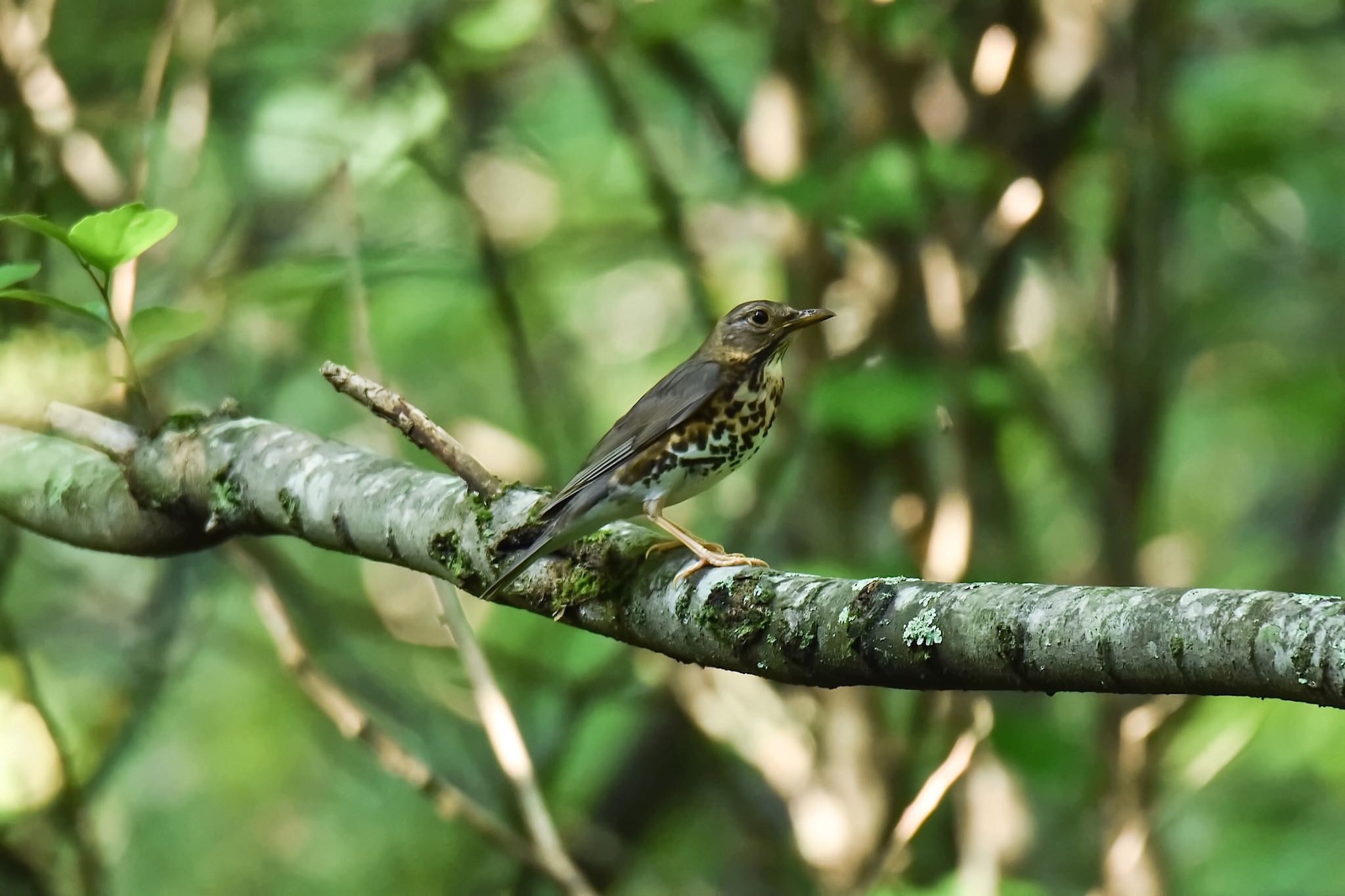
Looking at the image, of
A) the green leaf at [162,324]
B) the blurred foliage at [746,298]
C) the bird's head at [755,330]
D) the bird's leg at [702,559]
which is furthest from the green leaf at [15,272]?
the bird's head at [755,330]

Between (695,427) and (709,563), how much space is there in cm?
121

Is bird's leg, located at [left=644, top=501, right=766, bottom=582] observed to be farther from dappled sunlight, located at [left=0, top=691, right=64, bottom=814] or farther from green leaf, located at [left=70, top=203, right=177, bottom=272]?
dappled sunlight, located at [left=0, top=691, right=64, bottom=814]

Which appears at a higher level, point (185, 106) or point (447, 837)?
point (185, 106)

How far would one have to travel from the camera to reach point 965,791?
18.3 ft

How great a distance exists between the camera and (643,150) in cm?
594

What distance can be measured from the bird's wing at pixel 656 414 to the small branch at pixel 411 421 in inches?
18.7

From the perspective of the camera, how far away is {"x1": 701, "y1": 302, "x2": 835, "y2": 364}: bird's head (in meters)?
4.02

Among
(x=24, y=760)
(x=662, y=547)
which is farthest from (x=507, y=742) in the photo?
(x=24, y=760)

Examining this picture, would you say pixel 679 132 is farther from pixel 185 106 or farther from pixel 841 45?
pixel 185 106

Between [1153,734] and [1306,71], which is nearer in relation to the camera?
[1153,734]

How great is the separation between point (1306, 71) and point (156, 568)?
27.0 ft

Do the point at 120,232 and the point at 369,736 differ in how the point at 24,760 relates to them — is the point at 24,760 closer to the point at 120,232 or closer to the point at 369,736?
the point at 369,736

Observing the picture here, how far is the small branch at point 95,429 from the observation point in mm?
3338

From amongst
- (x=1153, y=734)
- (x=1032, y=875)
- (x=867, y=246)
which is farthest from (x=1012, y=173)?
(x=1032, y=875)
